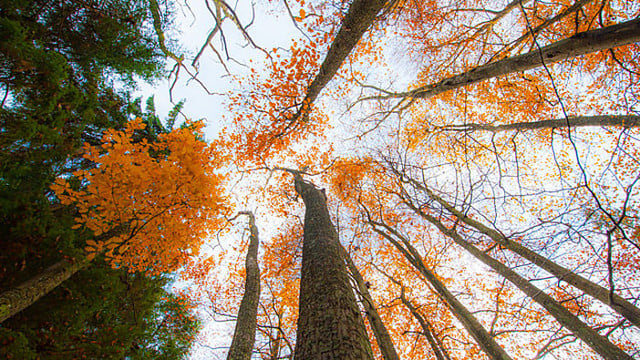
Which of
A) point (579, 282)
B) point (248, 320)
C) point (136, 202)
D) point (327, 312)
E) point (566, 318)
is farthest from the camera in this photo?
point (248, 320)

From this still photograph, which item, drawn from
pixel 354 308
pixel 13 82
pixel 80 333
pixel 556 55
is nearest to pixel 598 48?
pixel 556 55

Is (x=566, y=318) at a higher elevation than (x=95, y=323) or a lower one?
lower

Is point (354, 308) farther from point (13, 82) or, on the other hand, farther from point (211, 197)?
point (13, 82)

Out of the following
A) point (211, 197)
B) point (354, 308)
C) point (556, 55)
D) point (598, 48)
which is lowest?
point (354, 308)

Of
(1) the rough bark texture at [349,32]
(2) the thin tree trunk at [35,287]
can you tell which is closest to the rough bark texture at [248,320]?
(2) the thin tree trunk at [35,287]

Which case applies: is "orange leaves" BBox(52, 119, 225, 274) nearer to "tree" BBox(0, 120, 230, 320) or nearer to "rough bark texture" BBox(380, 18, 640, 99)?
"tree" BBox(0, 120, 230, 320)

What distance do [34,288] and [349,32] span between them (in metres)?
6.07

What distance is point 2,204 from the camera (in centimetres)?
315

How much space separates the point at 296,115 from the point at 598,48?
5.09 m

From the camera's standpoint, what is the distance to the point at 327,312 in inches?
70.7

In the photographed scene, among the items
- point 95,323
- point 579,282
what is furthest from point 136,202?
point 579,282

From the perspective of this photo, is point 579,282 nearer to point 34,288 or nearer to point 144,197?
point 144,197

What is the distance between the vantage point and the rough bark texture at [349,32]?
136 inches

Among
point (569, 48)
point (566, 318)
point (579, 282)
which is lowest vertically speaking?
point (566, 318)
